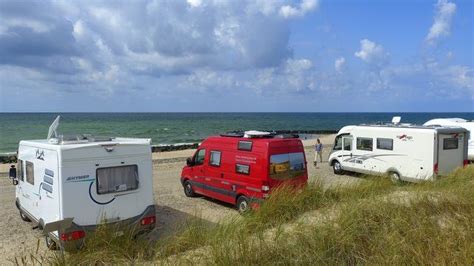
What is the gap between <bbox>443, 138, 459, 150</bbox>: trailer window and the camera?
1591cm

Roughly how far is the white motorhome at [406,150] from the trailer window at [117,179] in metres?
9.24

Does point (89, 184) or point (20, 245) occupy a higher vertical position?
point (89, 184)

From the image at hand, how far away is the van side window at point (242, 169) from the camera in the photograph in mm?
11484

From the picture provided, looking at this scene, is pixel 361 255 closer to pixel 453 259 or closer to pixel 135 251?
pixel 453 259

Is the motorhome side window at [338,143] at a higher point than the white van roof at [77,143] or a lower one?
lower

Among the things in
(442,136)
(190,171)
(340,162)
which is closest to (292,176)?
(190,171)

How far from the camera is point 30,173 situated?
380 inches

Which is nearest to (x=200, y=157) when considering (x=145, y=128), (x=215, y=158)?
(x=215, y=158)

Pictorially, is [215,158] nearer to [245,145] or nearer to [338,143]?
[245,145]

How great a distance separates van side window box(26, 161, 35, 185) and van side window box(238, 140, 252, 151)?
5.21 meters

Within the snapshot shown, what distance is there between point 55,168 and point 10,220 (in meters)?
4.62

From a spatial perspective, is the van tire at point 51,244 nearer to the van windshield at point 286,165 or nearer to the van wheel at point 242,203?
the van wheel at point 242,203

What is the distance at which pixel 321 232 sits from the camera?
5.89m

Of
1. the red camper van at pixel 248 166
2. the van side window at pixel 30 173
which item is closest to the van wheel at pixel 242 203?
the red camper van at pixel 248 166
